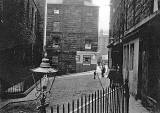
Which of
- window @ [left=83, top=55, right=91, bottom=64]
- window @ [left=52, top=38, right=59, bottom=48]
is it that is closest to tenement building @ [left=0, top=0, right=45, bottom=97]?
window @ [left=52, top=38, right=59, bottom=48]

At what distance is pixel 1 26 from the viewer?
13.0m

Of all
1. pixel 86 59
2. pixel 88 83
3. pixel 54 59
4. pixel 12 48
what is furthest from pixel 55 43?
pixel 12 48

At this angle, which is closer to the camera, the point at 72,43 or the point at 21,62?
the point at 21,62

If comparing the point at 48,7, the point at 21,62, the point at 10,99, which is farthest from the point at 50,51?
the point at 10,99

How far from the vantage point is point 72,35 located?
39.6 metres

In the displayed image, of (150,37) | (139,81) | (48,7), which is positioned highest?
(48,7)

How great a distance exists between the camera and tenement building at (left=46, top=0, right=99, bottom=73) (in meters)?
38.8

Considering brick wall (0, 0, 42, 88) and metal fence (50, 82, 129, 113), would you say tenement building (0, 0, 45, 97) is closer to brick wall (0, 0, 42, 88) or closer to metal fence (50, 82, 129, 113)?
brick wall (0, 0, 42, 88)

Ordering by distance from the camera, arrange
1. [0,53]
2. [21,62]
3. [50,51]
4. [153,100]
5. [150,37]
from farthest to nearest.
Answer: [50,51] < [21,62] < [0,53] < [150,37] < [153,100]

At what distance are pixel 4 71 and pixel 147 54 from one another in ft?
27.1

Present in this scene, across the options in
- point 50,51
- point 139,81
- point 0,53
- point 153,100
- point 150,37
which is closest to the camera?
point 153,100

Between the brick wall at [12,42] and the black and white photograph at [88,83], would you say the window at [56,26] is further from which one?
the brick wall at [12,42]

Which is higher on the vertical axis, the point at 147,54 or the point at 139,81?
the point at 147,54

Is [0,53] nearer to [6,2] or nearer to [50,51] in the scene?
[6,2]
